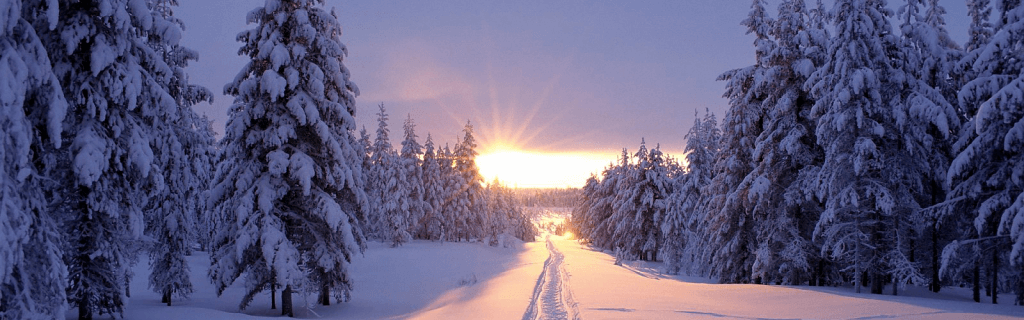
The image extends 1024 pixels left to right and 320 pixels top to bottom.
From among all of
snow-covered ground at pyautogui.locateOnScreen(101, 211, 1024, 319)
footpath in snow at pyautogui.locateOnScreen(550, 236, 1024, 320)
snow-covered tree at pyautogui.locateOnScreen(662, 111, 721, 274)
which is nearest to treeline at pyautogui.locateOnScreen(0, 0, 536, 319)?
snow-covered ground at pyautogui.locateOnScreen(101, 211, 1024, 319)

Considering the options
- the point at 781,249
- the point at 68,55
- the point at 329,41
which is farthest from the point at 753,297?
the point at 68,55

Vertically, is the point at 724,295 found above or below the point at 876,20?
below

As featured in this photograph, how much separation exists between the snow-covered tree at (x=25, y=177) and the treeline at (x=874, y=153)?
71.1ft

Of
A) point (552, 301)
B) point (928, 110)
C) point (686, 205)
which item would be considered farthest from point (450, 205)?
point (928, 110)

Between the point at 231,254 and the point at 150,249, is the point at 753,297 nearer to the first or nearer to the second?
the point at 231,254

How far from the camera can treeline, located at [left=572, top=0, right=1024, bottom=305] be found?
1678cm

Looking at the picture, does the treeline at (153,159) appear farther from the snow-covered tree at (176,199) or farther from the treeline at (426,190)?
the treeline at (426,190)

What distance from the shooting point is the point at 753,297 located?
1795cm

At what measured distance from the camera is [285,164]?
48.9 ft

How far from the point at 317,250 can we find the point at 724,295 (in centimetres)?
1419

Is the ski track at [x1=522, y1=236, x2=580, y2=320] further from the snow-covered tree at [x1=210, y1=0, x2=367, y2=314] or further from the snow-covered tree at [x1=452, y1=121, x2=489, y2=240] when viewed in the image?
the snow-covered tree at [x1=452, y1=121, x2=489, y2=240]

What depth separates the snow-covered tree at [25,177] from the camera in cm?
805

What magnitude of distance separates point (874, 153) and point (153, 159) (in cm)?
2211

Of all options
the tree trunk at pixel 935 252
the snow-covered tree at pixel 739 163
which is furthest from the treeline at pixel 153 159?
the tree trunk at pixel 935 252
